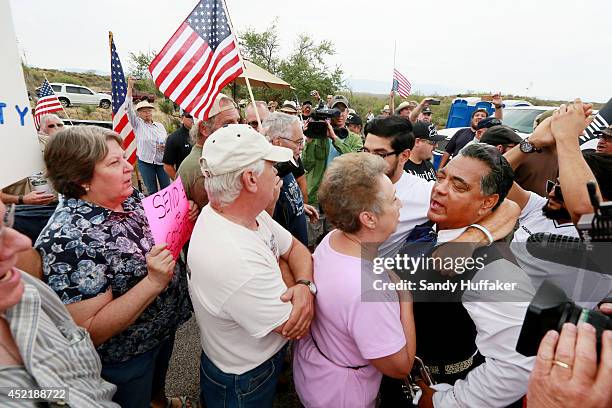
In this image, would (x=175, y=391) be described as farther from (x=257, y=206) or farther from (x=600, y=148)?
(x=600, y=148)

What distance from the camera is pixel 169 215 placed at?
1.64m

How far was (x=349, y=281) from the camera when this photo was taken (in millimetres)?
1346

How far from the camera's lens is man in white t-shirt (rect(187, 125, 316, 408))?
1332 mm

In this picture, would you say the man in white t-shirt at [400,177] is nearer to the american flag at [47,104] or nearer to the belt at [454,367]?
the belt at [454,367]

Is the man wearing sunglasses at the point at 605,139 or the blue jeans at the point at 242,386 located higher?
the man wearing sunglasses at the point at 605,139

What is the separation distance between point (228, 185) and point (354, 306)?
A: 0.75 m

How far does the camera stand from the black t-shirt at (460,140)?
587 cm

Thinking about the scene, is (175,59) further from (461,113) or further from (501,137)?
(461,113)

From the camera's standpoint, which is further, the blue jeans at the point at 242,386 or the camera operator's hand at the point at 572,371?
the blue jeans at the point at 242,386

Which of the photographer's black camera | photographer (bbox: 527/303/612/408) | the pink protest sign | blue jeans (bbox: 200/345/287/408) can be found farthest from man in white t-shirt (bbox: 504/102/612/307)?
the pink protest sign

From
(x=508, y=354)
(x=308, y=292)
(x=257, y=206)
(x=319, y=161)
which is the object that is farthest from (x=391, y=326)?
(x=319, y=161)

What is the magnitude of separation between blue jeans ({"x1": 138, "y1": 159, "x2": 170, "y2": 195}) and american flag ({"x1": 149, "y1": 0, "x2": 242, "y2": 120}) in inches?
158

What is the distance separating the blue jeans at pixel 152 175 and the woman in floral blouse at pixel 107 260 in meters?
4.83

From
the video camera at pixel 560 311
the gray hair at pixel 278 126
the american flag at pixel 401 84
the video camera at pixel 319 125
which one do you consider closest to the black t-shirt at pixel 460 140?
the video camera at pixel 319 125
